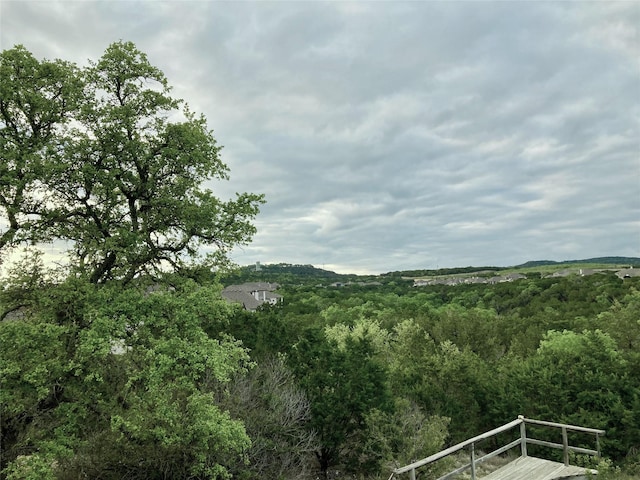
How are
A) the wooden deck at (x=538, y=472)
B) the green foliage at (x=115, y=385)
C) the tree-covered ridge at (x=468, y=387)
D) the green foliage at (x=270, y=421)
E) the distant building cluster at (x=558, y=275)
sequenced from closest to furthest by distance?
the green foliage at (x=115, y=385)
the wooden deck at (x=538, y=472)
the green foliage at (x=270, y=421)
the tree-covered ridge at (x=468, y=387)
the distant building cluster at (x=558, y=275)

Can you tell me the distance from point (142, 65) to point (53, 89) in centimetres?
243

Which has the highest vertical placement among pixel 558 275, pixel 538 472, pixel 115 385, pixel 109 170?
pixel 109 170

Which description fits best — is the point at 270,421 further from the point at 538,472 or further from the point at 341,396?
the point at 538,472

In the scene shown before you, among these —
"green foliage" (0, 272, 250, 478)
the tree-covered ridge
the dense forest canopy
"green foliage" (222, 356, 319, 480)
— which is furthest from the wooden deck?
"green foliage" (0, 272, 250, 478)

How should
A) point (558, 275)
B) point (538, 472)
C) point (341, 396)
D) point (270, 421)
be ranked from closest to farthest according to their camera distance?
point (538, 472), point (270, 421), point (341, 396), point (558, 275)

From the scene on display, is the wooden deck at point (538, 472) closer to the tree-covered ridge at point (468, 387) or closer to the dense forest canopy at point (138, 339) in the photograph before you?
the dense forest canopy at point (138, 339)

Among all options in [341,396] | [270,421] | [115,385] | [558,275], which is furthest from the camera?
[558,275]

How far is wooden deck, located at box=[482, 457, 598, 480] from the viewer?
408 inches

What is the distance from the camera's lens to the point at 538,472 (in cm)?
1069

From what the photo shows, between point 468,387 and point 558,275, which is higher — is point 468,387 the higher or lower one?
the lower one

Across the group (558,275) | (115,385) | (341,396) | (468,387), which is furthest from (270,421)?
(558,275)

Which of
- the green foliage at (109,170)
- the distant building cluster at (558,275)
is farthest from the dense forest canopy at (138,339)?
the distant building cluster at (558,275)

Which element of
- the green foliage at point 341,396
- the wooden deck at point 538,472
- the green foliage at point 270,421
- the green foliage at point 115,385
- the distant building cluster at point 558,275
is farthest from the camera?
the distant building cluster at point 558,275

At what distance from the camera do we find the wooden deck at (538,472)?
1037 cm
